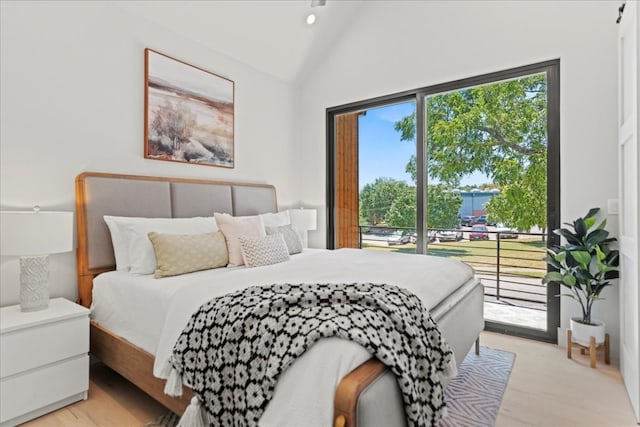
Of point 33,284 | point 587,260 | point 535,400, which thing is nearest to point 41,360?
point 33,284

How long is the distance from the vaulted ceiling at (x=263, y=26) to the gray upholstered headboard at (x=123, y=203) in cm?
136

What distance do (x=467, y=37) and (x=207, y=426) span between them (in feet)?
11.8

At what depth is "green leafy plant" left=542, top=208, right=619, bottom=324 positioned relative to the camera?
8.05 feet

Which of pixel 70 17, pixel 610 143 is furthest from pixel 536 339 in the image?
pixel 70 17

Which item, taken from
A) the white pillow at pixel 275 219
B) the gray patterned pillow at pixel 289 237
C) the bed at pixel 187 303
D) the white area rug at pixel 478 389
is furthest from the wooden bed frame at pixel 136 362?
the white area rug at pixel 478 389

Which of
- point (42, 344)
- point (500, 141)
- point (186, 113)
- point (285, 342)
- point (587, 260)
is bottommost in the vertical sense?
point (42, 344)

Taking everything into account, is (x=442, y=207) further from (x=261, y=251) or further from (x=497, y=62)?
(x=261, y=251)

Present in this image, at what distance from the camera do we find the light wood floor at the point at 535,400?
1.87m

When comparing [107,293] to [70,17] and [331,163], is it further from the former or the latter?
[331,163]

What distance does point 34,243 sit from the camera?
193 centimetres

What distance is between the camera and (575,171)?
9.04 ft

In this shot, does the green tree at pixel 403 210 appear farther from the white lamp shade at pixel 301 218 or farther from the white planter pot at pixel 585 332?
the white planter pot at pixel 585 332

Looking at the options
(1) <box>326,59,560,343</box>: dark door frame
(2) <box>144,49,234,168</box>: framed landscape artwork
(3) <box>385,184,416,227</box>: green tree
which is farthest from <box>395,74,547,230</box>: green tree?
(2) <box>144,49,234,168</box>: framed landscape artwork

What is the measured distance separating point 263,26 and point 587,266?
3.47 m
